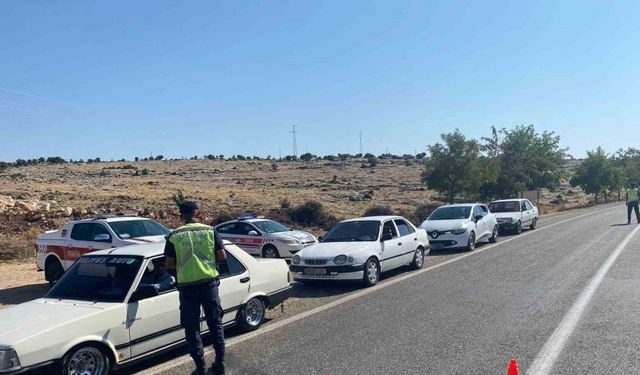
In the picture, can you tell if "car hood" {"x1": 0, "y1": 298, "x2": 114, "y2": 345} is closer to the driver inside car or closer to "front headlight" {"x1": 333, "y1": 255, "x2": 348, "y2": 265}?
the driver inside car

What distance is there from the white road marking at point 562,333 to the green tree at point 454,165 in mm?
18471

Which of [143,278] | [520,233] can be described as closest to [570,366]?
[143,278]

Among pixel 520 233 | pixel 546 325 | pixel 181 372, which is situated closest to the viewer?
pixel 181 372

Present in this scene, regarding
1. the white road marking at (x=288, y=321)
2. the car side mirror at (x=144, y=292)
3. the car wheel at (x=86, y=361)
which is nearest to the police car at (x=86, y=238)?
the white road marking at (x=288, y=321)

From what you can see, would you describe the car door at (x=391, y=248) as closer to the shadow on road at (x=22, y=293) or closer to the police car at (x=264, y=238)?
the police car at (x=264, y=238)

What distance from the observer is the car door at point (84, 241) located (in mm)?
12359

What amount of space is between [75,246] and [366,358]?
334 inches

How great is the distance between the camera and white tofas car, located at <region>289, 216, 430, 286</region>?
36.7ft

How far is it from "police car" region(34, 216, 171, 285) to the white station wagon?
5.24m

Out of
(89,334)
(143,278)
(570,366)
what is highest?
(143,278)

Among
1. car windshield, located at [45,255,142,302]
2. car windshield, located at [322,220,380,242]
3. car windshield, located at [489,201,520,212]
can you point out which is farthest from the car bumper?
car windshield, located at [489,201,520,212]

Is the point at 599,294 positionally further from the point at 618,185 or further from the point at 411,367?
the point at 618,185

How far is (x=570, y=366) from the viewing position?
234 inches

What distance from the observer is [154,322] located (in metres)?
6.45
